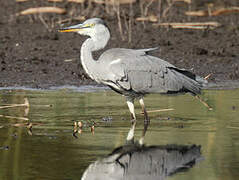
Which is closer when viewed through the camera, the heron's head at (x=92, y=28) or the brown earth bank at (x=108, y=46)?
the heron's head at (x=92, y=28)

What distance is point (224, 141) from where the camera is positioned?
25.5 feet

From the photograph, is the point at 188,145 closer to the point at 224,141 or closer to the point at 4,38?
the point at 224,141

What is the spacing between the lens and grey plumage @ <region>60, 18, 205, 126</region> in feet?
29.5

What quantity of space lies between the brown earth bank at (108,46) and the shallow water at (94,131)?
1.49 m

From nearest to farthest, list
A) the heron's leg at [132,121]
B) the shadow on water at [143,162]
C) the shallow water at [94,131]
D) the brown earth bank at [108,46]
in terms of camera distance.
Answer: the shadow on water at [143,162] < the shallow water at [94,131] < the heron's leg at [132,121] < the brown earth bank at [108,46]

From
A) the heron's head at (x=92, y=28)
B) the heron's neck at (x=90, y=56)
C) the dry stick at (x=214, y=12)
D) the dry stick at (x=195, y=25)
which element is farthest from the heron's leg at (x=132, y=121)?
the dry stick at (x=214, y=12)

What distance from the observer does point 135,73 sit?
9102 mm

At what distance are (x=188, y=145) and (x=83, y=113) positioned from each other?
2374 millimetres

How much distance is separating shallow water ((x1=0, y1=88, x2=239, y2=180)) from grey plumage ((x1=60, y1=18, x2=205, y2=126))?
0.39 meters

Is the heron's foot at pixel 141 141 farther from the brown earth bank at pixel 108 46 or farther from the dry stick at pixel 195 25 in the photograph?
the dry stick at pixel 195 25

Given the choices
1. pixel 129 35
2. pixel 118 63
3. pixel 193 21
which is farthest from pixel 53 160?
pixel 193 21

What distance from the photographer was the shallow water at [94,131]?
6582 mm

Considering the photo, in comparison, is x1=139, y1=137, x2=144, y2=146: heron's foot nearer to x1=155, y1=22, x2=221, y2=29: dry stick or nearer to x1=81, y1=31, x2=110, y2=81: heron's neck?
x1=81, y1=31, x2=110, y2=81: heron's neck

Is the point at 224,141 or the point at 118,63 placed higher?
the point at 118,63
